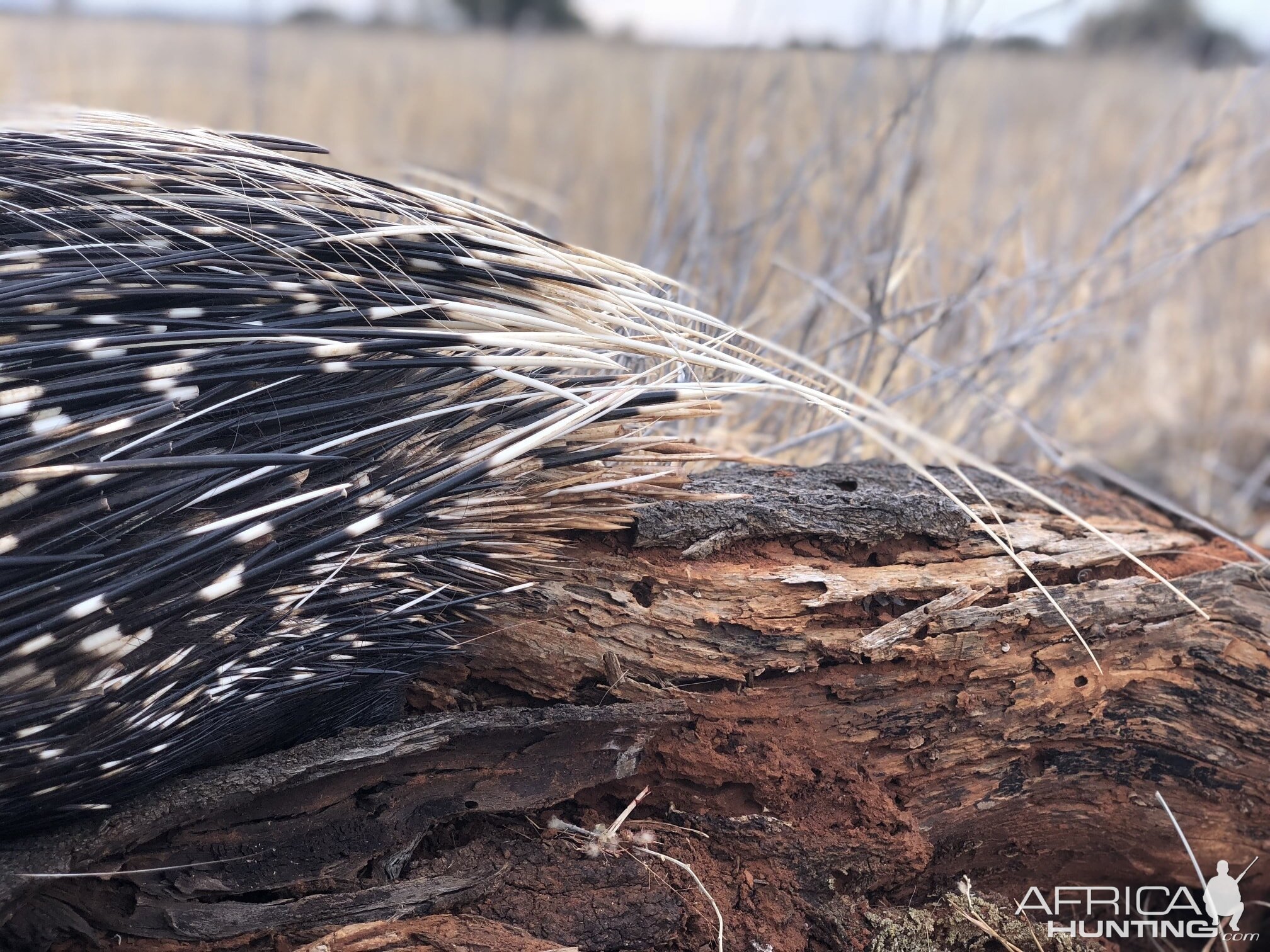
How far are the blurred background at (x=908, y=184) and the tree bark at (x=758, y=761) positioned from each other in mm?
299

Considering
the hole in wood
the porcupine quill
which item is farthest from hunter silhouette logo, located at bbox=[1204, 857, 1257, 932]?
the hole in wood

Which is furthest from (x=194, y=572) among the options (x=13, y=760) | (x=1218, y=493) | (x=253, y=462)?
(x=1218, y=493)

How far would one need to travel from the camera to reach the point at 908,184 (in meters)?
1.84

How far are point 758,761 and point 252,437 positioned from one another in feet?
2.15

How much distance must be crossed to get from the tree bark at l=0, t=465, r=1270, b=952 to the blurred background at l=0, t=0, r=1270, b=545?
0.30 meters

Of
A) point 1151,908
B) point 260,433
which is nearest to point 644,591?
point 260,433

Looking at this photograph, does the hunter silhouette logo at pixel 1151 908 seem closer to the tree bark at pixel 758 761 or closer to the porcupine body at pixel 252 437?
the tree bark at pixel 758 761

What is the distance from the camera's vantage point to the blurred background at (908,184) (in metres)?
1.91

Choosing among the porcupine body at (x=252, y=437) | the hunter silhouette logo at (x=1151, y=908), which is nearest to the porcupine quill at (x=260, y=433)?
the porcupine body at (x=252, y=437)

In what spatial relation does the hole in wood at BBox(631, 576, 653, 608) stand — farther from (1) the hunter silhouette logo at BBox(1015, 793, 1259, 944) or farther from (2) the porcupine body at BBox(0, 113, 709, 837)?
(1) the hunter silhouette logo at BBox(1015, 793, 1259, 944)

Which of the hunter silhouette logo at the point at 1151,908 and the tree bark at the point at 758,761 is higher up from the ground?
the tree bark at the point at 758,761

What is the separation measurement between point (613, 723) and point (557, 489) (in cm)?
27

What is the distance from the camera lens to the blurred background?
6.27 feet

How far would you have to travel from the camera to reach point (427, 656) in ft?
3.22
